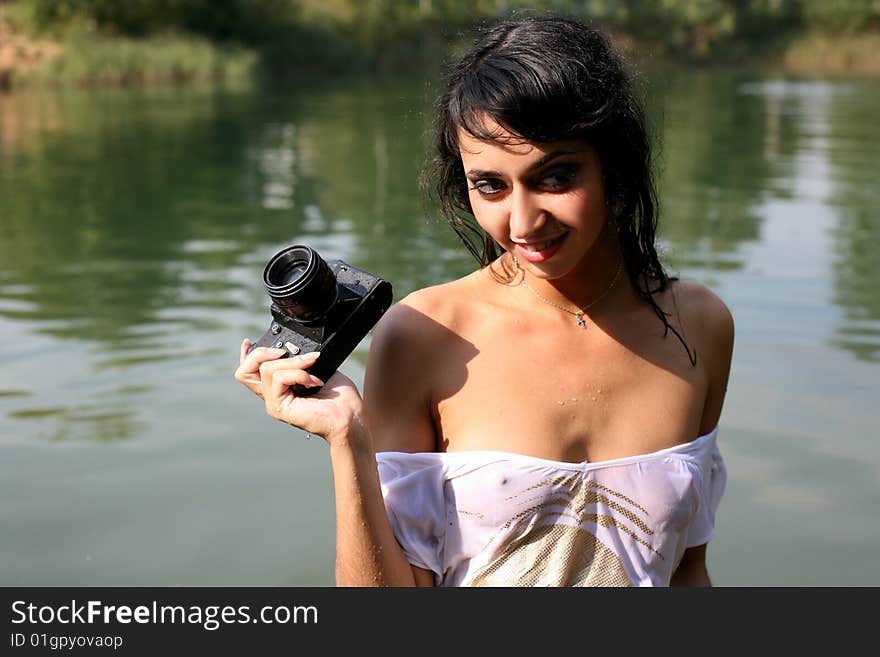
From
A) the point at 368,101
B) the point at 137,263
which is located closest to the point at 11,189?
the point at 137,263

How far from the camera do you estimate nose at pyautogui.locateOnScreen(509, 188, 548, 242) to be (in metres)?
1.77

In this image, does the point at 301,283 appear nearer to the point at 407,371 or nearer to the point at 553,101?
the point at 407,371

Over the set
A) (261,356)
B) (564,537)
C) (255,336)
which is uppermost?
(261,356)

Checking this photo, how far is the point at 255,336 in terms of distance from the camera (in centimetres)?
557

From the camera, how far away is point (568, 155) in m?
1.78

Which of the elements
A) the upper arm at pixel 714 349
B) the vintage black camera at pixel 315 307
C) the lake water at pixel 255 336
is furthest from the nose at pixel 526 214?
the lake water at pixel 255 336

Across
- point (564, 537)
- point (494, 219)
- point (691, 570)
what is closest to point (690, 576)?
point (691, 570)

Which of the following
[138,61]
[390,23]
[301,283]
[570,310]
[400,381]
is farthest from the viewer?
[390,23]

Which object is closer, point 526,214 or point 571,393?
point 526,214

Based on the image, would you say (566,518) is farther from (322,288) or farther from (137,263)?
(137,263)

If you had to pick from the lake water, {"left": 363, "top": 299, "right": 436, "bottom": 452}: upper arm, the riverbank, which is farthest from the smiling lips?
the riverbank

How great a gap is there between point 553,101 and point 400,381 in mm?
510

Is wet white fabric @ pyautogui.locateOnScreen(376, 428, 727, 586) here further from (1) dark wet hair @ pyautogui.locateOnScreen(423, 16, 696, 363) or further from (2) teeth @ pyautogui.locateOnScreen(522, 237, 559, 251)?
(1) dark wet hair @ pyautogui.locateOnScreen(423, 16, 696, 363)

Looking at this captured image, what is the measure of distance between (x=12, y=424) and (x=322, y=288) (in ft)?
10.2
